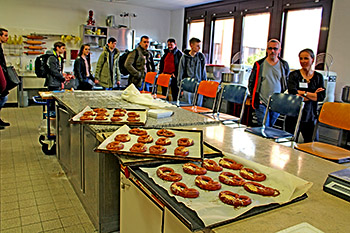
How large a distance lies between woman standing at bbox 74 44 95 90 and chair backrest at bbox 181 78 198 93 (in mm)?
1766

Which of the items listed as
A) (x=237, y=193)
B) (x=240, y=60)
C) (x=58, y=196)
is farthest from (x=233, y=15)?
(x=237, y=193)

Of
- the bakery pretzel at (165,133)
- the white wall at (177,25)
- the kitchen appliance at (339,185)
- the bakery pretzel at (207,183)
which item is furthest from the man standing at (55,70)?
the kitchen appliance at (339,185)

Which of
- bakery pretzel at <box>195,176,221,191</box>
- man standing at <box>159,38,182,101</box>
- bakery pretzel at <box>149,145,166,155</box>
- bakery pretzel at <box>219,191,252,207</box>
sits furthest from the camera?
man standing at <box>159,38,182,101</box>

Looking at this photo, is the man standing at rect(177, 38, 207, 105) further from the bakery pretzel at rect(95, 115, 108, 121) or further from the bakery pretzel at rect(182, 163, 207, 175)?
the bakery pretzel at rect(182, 163, 207, 175)

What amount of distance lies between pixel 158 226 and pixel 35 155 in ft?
10.2

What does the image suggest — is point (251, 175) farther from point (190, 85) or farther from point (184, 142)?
point (190, 85)

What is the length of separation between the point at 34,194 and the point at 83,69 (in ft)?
9.31

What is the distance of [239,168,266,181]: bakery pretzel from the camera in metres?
1.28

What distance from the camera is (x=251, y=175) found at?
1305 millimetres

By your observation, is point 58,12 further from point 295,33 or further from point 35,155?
point 295,33

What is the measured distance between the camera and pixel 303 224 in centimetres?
96

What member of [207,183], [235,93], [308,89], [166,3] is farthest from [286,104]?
[166,3]

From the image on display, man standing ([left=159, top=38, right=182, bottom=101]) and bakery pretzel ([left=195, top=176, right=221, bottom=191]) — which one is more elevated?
man standing ([left=159, top=38, right=182, bottom=101])

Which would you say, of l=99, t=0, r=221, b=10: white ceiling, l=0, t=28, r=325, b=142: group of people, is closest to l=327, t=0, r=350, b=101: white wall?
l=0, t=28, r=325, b=142: group of people
